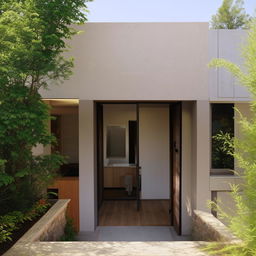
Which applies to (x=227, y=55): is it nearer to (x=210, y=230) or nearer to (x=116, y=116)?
(x=210, y=230)

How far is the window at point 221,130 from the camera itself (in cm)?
607

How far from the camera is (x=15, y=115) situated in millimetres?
3643

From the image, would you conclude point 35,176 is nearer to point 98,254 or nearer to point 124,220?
point 98,254

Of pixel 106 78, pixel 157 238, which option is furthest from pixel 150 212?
pixel 106 78

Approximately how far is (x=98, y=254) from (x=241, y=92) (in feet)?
13.6

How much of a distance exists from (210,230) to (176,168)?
2.57 meters

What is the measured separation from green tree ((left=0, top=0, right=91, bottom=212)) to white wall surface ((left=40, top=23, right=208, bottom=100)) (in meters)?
1.27

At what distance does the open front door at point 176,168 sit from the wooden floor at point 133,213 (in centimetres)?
46

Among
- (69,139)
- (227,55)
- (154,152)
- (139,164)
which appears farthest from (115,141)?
(227,55)

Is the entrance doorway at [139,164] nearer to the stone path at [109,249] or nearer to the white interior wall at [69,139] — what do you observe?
the white interior wall at [69,139]

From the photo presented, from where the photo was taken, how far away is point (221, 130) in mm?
6082

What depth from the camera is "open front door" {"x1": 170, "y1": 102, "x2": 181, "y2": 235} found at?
20.7ft

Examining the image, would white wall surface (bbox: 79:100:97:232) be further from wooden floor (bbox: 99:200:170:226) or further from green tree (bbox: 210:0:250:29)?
green tree (bbox: 210:0:250:29)

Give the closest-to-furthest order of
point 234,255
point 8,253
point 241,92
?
point 234,255, point 8,253, point 241,92
